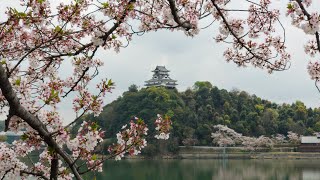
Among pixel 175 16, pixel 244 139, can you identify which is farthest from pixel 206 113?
pixel 175 16

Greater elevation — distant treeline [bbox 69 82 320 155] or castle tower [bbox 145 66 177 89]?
castle tower [bbox 145 66 177 89]

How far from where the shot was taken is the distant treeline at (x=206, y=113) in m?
47.2

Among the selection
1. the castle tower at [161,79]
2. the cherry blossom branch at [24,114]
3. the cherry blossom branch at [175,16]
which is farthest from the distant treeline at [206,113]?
the cherry blossom branch at [24,114]

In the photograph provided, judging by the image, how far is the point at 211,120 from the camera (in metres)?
49.2

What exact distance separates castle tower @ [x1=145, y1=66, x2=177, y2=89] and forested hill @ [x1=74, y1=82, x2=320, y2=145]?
25.4 ft

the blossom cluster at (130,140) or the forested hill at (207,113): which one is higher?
the forested hill at (207,113)

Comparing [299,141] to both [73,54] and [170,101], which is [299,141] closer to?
[170,101]

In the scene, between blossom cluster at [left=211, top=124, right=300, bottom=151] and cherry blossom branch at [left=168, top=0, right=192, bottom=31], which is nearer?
cherry blossom branch at [left=168, top=0, right=192, bottom=31]

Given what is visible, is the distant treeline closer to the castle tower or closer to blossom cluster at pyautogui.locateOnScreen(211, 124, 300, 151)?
blossom cluster at pyautogui.locateOnScreen(211, 124, 300, 151)

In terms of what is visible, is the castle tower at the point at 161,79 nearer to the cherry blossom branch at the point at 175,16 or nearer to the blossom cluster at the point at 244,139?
the blossom cluster at the point at 244,139

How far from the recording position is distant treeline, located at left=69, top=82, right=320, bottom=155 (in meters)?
47.2

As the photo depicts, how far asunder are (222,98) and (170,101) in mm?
6511

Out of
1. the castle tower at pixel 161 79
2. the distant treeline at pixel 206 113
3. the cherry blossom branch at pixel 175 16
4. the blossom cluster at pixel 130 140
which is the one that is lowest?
the blossom cluster at pixel 130 140

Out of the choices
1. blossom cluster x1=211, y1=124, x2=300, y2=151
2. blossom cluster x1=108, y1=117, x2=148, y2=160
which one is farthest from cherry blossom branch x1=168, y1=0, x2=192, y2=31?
blossom cluster x1=211, y1=124, x2=300, y2=151
